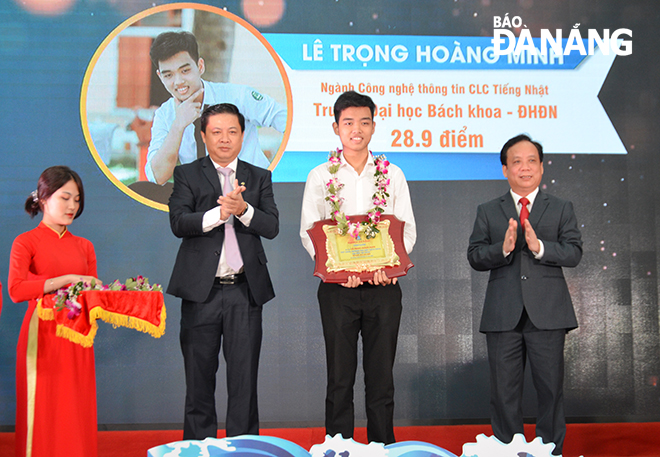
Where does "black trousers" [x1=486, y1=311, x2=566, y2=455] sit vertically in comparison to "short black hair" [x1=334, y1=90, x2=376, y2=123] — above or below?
below

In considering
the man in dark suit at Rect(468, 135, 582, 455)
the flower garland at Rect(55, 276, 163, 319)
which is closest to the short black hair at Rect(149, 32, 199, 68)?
the flower garland at Rect(55, 276, 163, 319)

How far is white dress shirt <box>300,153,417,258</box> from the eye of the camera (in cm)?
280

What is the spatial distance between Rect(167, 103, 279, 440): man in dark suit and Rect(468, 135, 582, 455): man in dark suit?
1.19m

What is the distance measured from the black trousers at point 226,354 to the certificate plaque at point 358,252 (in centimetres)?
44

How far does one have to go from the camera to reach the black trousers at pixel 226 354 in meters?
2.70

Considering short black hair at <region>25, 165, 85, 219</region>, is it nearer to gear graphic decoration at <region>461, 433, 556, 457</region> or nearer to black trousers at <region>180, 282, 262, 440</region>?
black trousers at <region>180, 282, 262, 440</region>

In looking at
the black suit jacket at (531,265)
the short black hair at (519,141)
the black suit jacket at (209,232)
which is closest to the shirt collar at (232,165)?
the black suit jacket at (209,232)

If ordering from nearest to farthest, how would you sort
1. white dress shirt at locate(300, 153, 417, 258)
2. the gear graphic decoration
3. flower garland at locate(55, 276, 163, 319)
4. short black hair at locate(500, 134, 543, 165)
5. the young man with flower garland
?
1. the gear graphic decoration
2. flower garland at locate(55, 276, 163, 319)
3. the young man with flower garland
4. white dress shirt at locate(300, 153, 417, 258)
5. short black hair at locate(500, 134, 543, 165)

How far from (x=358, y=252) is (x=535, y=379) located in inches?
46.2

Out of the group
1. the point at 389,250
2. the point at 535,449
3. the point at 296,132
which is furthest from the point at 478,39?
the point at 535,449

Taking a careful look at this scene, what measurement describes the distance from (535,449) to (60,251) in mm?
2397

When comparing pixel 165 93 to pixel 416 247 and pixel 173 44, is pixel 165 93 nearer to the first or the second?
pixel 173 44

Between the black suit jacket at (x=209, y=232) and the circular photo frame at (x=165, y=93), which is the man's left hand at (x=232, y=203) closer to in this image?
the black suit jacket at (x=209, y=232)

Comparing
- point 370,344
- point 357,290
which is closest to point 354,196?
point 357,290
